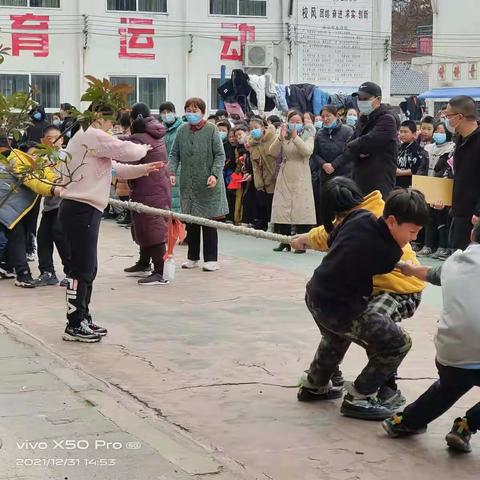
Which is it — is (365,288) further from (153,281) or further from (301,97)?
(301,97)

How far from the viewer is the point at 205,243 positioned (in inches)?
420

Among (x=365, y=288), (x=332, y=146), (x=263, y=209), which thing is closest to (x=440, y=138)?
(x=332, y=146)

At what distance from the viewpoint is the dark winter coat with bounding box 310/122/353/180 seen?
38.6 feet

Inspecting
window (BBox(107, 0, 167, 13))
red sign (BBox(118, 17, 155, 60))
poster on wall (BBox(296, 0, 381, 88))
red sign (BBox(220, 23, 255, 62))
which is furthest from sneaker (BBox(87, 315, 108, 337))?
poster on wall (BBox(296, 0, 381, 88))

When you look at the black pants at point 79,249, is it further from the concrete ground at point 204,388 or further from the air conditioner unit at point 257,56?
the air conditioner unit at point 257,56

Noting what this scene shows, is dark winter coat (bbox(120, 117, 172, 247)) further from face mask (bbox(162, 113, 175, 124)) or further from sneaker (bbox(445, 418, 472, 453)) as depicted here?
sneaker (bbox(445, 418, 472, 453))

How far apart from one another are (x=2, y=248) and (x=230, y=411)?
523cm

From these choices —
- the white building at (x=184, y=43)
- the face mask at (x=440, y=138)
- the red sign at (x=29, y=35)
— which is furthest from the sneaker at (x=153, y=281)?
the red sign at (x=29, y=35)

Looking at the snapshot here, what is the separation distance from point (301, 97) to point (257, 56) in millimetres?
4464

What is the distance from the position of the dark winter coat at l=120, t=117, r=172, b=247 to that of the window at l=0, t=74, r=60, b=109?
536 inches

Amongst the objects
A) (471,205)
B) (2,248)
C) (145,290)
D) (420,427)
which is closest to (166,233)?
(145,290)

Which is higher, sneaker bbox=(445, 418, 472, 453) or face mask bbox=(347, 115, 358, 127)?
face mask bbox=(347, 115, 358, 127)

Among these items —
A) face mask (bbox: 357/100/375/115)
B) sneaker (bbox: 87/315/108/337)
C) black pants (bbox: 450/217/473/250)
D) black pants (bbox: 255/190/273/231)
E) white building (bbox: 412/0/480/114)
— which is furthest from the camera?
white building (bbox: 412/0/480/114)

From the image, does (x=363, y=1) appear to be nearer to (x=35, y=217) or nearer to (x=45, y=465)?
(x=35, y=217)
